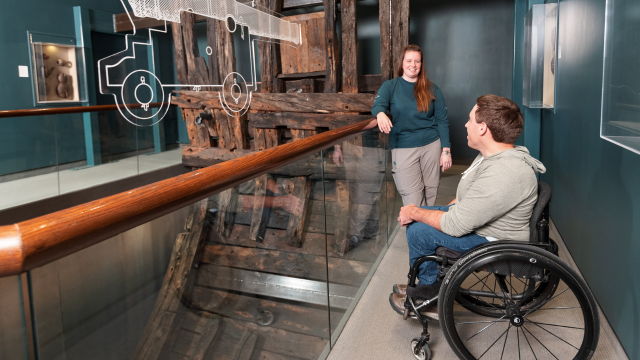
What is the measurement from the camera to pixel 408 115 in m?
2.82

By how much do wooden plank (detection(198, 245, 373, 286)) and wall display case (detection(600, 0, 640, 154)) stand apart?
3.62ft

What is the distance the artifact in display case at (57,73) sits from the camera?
6414 millimetres

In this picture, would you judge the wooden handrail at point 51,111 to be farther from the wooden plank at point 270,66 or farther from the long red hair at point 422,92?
the long red hair at point 422,92

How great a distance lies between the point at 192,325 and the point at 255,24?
4015 millimetres

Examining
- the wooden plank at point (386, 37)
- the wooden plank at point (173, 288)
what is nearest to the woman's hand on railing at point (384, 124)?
the wooden plank at point (173, 288)

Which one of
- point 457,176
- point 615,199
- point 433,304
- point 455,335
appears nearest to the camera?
point 455,335

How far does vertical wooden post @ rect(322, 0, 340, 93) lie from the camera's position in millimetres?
4832

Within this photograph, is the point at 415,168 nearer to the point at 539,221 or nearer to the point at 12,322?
the point at 539,221

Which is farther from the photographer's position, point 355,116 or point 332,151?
point 355,116

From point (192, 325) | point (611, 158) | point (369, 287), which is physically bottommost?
point (369, 287)

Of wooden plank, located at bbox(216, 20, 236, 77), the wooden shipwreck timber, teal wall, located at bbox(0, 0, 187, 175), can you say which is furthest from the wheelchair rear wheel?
teal wall, located at bbox(0, 0, 187, 175)

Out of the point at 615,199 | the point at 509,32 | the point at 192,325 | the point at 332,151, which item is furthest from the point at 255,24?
the point at 192,325

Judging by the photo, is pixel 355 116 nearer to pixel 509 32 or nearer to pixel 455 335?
pixel 509 32

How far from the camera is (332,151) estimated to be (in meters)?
2.21
